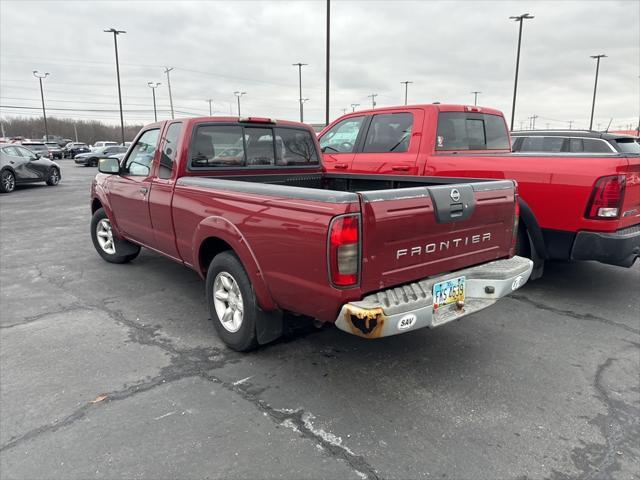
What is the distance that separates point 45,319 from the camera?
4.33 meters

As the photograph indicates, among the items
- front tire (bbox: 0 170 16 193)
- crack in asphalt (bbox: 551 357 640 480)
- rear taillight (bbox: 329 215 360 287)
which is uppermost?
rear taillight (bbox: 329 215 360 287)

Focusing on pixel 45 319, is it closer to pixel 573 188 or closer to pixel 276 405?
pixel 276 405

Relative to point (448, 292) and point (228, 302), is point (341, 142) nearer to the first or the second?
point (228, 302)

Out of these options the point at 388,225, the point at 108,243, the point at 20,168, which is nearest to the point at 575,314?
the point at 388,225

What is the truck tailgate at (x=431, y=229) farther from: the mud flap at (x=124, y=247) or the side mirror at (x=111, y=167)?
the mud flap at (x=124, y=247)

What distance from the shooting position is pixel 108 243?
6234mm

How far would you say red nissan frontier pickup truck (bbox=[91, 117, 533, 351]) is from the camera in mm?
2611

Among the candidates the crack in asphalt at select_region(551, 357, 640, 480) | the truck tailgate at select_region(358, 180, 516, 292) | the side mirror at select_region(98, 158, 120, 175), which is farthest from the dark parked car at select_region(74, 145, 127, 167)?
the crack in asphalt at select_region(551, 357, 640, 480)

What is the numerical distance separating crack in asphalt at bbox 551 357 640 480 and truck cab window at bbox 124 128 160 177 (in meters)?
4.42

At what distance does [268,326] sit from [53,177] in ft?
56.9

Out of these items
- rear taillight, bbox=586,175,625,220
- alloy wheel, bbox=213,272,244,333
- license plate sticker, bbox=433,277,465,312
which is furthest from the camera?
rear taillight, bbox=586,175,625,220

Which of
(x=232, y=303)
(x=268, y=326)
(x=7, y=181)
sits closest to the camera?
(x=268, y=326)

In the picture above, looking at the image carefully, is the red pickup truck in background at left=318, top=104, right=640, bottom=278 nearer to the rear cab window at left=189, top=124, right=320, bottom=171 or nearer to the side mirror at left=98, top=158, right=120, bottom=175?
the rear cab window at left=189, top=124, right=320, bottom=171

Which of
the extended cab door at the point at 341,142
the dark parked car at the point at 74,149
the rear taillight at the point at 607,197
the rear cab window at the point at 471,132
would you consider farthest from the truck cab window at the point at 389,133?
the dark parked car at the point at 74,149
